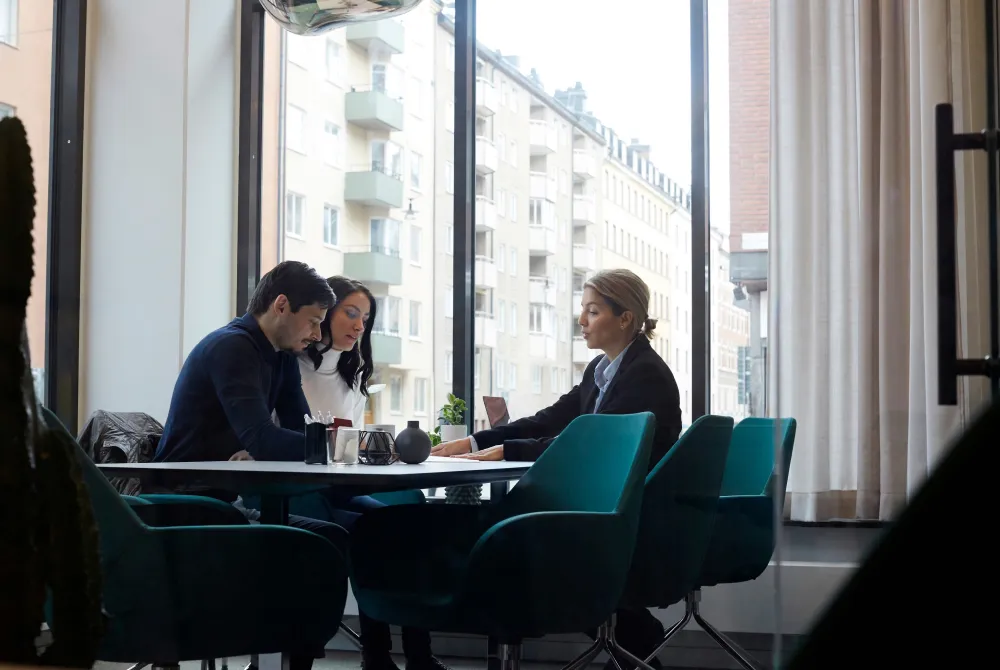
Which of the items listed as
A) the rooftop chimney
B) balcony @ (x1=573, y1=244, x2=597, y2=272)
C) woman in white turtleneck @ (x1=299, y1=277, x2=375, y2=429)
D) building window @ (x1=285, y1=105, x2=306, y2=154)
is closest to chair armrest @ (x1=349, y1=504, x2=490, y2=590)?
woman in white turtleneck @ (x1=299, y1=277, x2=375, y2=429)

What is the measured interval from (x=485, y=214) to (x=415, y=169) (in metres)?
0.43

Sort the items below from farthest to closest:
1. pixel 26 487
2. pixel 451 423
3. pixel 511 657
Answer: pixel 451 423 → pixel 511 657 → pixel 26 487

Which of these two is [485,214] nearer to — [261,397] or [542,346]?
[542,346]

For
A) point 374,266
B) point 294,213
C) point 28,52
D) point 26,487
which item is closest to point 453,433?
point 374,266

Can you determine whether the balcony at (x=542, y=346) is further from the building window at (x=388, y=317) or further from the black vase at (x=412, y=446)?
the black vase at (x=412, y=446)

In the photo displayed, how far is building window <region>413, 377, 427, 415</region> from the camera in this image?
4887 millimetres

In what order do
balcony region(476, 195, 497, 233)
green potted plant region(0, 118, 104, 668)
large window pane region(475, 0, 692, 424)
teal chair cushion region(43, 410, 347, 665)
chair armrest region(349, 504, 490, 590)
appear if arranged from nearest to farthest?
1. green potted plant region(0, 118, 104, 668)
2. teal chair cushion region(43, 410, 347, 665)
3. chair armrest region(349, 504, 490, 590)
4. large window pane region(475, 0, 692, 424)
5. balcony region(476, 195, 497, 233)

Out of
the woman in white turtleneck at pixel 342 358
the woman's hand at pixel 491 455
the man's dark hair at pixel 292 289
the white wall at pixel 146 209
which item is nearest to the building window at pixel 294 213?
the white wall at pixel 146 209

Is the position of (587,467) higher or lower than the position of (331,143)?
lower

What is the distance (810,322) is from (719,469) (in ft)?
4.52

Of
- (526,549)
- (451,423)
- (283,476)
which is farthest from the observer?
(451,423)

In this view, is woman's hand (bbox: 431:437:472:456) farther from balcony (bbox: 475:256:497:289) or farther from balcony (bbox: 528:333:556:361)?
balcony (bbox: 475:256:497:289)

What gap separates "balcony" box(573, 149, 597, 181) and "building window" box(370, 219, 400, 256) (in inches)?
35.8

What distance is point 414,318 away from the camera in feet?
16.3
